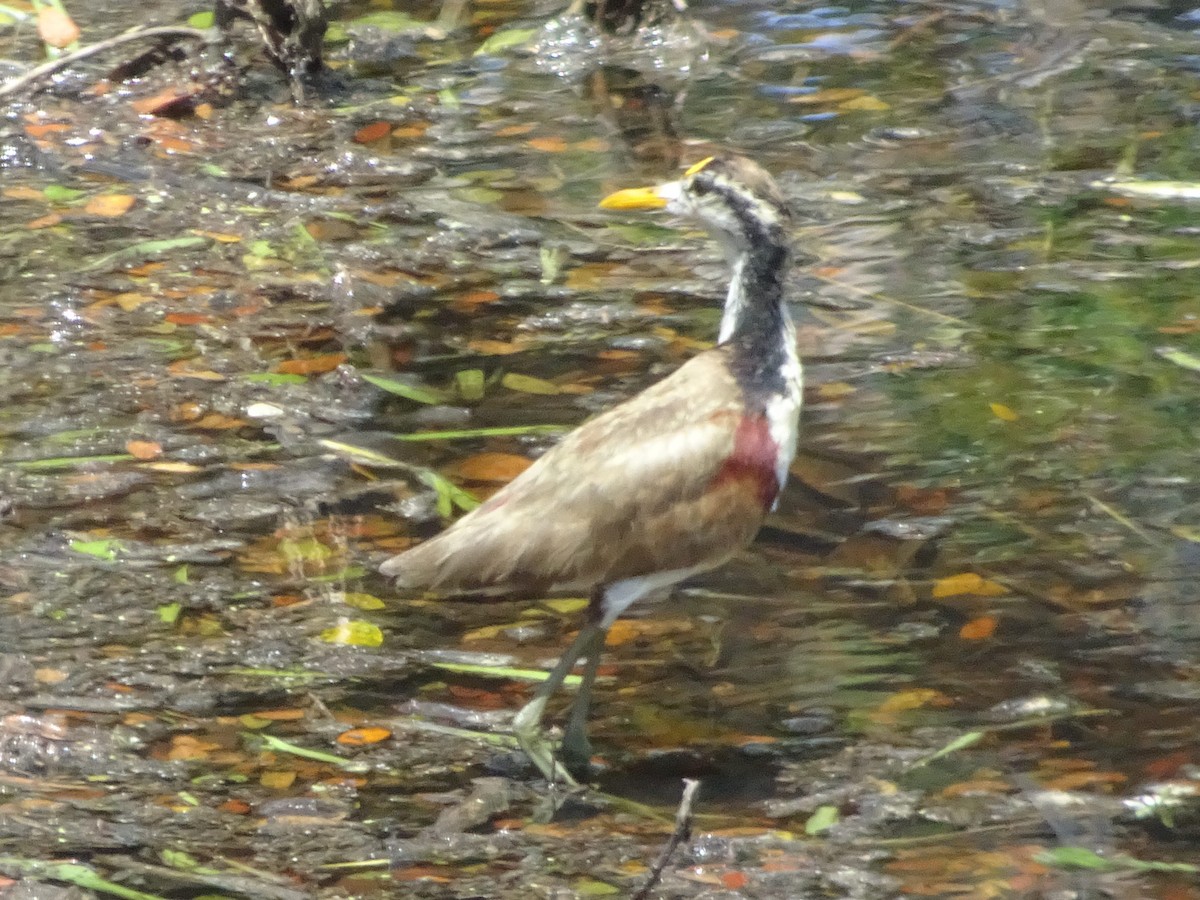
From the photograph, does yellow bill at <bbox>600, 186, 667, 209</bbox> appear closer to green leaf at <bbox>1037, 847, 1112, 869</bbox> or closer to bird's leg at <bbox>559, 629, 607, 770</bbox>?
bird's leg at <bbox>559, 629, 607, 770</bbox>

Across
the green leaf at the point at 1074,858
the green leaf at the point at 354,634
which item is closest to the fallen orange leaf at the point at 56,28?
the green leaf at the point at 354,634

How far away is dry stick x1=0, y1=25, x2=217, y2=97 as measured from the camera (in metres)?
8.67

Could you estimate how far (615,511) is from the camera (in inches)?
184

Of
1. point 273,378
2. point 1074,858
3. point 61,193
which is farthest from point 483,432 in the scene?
point 61,193

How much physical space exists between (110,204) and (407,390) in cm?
225

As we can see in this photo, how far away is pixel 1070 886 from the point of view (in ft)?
13.2

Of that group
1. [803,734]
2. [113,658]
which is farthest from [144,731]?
[803,734]

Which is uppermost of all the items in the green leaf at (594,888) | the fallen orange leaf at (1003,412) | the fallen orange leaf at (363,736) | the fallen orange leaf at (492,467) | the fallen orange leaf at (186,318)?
the fallen orange leaf at (186,318)

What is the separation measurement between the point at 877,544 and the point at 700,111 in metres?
4.12

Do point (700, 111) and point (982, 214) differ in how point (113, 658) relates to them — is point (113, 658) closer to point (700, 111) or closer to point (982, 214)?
point (982, 214)

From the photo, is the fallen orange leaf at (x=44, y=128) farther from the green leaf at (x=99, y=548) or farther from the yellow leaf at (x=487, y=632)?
the yellow leaf at (x=487, y=632)

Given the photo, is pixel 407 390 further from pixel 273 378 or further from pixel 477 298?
pixel 477 298

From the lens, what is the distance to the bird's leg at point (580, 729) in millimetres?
4648

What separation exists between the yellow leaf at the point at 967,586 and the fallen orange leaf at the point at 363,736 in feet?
5.33
